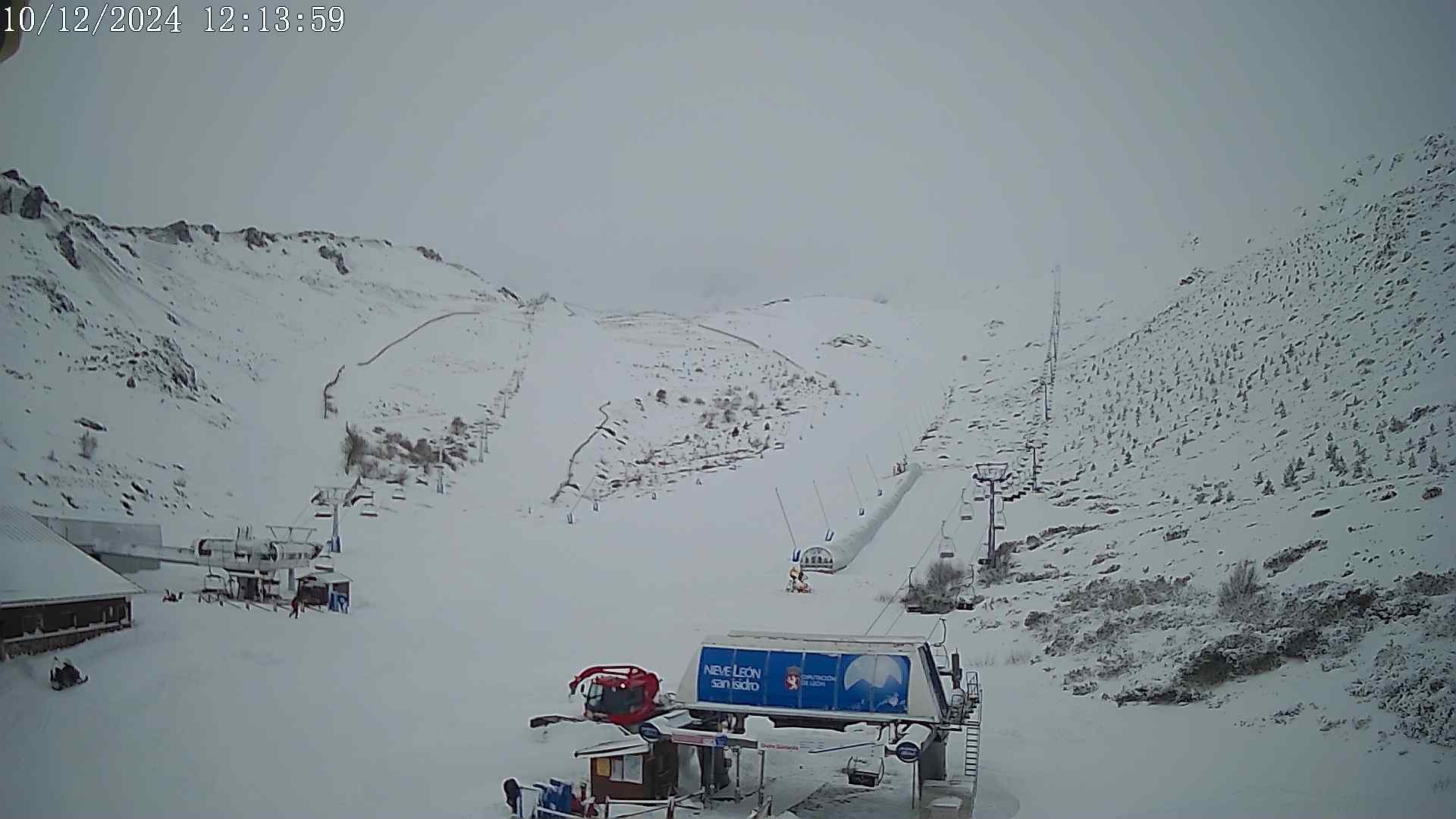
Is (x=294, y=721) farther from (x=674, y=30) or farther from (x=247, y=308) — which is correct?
(x=674, y=30)

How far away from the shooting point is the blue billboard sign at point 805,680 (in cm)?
674

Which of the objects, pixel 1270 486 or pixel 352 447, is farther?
pixel 352 447

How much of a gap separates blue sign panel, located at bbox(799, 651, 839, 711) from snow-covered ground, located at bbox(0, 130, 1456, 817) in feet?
2.23

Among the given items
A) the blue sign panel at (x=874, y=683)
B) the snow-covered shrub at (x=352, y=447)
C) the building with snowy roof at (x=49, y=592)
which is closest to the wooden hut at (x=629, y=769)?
the blue sign panel at (x=874, y=683)

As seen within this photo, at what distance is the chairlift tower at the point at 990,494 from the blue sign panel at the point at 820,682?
1.60 m

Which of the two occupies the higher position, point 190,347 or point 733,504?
point 190,347

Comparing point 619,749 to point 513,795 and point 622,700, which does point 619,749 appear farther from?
point 513,795

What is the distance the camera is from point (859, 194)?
8.50 meters

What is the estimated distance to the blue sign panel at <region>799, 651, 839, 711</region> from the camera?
6793mm

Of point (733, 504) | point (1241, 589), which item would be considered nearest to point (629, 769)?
point (733, 504)

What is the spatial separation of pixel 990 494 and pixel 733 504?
65.0 inches

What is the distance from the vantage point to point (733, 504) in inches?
332

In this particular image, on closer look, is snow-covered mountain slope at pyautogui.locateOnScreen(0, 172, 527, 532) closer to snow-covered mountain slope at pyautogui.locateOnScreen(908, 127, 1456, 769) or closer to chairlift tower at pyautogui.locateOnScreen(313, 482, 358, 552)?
chairlift tower at pyautogui.locateOnScreen(313, 482, 358, 552)

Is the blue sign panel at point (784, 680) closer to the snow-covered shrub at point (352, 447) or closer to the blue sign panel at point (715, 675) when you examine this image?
the blue sign panel at point (715, 675)
